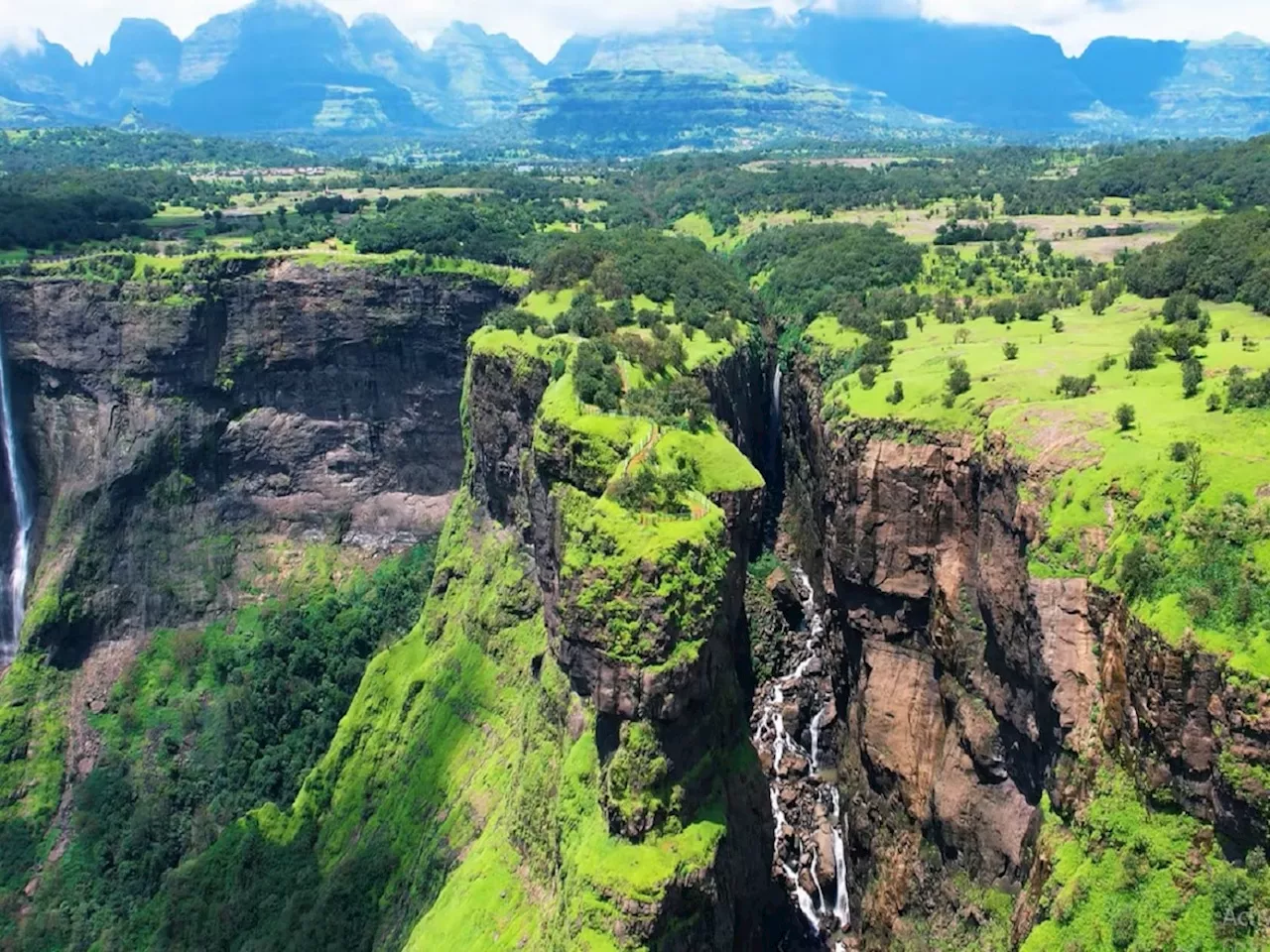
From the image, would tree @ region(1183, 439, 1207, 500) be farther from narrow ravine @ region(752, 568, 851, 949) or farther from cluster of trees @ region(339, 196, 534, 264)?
cluster of trees @ region(339, 196, 534, 264)

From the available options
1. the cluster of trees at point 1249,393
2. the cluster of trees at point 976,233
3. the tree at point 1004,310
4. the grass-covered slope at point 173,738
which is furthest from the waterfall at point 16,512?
the cluster of trees at point 1249,393

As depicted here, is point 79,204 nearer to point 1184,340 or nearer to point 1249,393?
point 1184,340

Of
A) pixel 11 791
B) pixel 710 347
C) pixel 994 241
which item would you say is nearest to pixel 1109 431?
pixel 710 347

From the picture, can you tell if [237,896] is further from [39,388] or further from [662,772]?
[39,388]

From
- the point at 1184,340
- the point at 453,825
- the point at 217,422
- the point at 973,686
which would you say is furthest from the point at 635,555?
the point at 217,422

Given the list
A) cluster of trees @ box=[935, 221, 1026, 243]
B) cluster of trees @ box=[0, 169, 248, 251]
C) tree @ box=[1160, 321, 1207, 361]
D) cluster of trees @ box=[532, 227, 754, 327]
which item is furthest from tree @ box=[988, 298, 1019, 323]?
cluster of trees @ box=[0, 169, 248, 251]

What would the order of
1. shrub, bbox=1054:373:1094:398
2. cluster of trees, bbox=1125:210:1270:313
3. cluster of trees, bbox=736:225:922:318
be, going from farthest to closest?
1. cluster of trees, bbox=736:225:922:318
2. cluster of trees, bbox=1125:210:1270:313
3. shrub, bbox=1054:373:1094:398
